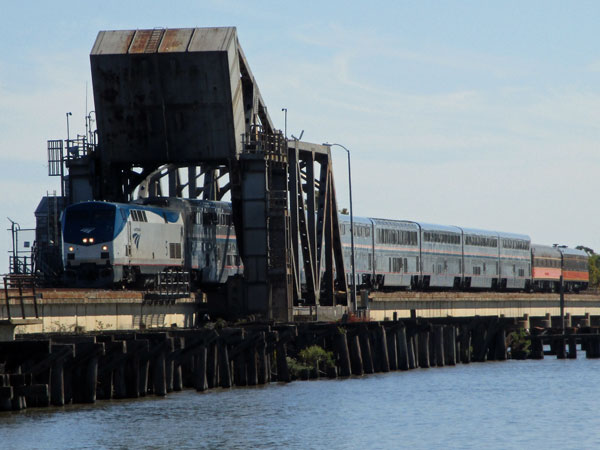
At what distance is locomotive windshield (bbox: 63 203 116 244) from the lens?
61.4 meters

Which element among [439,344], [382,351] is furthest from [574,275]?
[382,351]

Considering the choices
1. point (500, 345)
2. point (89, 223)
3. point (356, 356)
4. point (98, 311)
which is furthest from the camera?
point (500, 345)

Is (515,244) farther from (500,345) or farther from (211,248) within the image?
(211,248)

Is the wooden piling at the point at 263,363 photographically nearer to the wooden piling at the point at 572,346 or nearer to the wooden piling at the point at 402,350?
the wooden piling at the point at 402,350

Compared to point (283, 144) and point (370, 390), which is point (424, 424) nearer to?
point (370, 390)

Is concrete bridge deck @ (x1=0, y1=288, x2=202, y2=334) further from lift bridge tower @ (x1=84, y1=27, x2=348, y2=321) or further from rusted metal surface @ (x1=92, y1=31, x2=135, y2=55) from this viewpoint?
rusted metal surface @ (x1=92, y1=31, x2=135, y2=55)

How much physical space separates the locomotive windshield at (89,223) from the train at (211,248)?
4 centimetres

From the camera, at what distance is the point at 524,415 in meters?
48.2

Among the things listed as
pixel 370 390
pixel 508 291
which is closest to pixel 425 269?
pixel 508 291

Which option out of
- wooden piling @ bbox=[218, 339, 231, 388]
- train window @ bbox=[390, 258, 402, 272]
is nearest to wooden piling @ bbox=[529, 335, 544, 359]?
train window @ bbox=[390, 258, 402, 272]

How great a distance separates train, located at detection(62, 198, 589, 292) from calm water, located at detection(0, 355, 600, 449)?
36.4 feet

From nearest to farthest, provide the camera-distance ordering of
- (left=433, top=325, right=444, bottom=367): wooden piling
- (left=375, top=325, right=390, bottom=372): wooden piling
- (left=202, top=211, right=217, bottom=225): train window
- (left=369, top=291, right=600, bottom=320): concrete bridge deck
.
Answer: (left=375, top=325, right=390, bottom=372): wooden piling < (left=433, top=325, right=444, bottom=367): wooden piling < (left=202, top=211, right=217, bottom=225): train window < (left=369, top=291, right=600, bottom=320): concrete bridge deck

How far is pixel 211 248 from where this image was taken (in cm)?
7050

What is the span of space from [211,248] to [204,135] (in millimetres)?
7256
